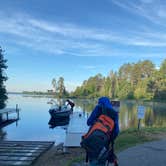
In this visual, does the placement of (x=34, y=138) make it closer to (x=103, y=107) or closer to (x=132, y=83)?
(x=103, y=107)

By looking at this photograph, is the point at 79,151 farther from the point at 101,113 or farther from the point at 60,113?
the point at 60,113

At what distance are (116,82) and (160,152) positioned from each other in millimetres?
100565

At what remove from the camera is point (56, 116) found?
36.5m

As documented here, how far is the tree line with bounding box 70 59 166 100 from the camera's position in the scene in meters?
84.0

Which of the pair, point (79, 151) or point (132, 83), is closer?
point (79, 151)

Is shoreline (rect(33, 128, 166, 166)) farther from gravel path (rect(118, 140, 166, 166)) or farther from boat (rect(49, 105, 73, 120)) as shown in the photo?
boat (rect(49, 105, 73, 120))

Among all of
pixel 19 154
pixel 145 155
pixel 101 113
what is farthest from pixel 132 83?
pixel 101 113

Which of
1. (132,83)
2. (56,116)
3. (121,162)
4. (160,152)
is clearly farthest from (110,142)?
(132,83)

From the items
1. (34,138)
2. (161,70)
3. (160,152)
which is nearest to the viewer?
(160,152)

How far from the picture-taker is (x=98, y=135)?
211 inches

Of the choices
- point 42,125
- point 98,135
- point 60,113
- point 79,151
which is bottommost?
point 42,125

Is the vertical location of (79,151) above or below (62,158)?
above

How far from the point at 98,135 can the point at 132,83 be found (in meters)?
98.5

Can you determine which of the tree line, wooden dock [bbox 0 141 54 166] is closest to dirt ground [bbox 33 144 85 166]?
wooden dock [bbox 0 141 54 166]
